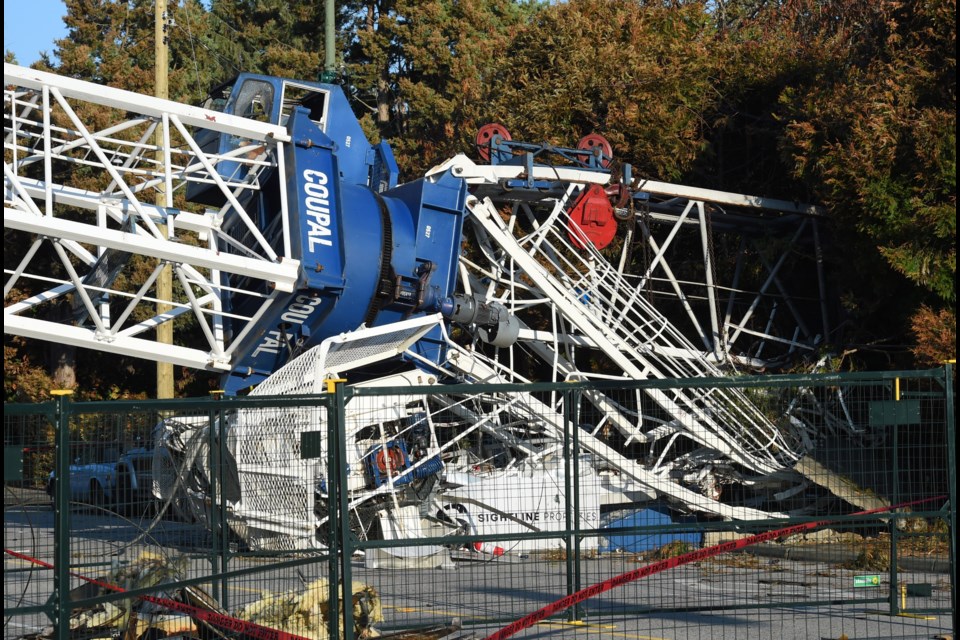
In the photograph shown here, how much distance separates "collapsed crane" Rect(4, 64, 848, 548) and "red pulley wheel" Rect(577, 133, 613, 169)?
0.04 meters

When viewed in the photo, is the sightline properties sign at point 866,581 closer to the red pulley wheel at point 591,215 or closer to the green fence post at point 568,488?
the green fence post at point 568,488

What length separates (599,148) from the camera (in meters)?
17.4

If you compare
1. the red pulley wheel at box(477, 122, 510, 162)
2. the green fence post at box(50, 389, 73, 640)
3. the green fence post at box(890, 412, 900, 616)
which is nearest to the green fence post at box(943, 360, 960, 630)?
the green fence post at box(890, 412, 900, 616)

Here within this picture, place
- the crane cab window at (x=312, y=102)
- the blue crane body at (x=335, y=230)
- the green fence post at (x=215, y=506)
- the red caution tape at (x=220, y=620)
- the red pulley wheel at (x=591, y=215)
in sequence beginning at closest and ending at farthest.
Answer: the red caution tape at (x=220, y=620) → the green fence post at (x=215, y=506) → the blue crane body at (x=335, y=230) → the crane cab window at (x=312, y=102) → the red pulley wheel at (x=591, y=215)

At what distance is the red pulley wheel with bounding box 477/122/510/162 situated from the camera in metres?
17.2

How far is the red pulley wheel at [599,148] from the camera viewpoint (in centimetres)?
1731

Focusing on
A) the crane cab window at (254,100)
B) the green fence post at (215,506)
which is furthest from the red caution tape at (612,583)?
the crane cab window at (254,100)

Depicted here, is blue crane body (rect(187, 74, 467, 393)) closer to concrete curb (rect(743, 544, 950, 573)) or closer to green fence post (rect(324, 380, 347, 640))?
concrete curb (rect(743, 544, 950, 573))

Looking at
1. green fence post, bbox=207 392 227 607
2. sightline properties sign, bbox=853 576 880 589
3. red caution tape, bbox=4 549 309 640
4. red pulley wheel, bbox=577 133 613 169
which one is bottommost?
sightline properties sign, bbox=853 576 880 589

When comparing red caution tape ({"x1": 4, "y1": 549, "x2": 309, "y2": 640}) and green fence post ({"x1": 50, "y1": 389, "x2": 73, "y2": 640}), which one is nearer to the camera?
green fence post ({"x1": 50, "y1": 389, "x2": 73, "y2": 640})

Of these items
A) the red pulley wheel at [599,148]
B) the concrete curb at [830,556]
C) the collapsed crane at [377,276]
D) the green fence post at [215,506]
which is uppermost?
the red pulley wheel at [599,148]

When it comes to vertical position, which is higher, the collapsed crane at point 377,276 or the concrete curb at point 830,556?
the collapsed crane at point 377,276

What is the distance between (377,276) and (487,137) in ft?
14.2

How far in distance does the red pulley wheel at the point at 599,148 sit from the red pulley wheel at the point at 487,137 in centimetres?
128
